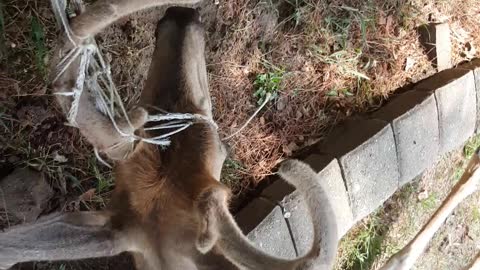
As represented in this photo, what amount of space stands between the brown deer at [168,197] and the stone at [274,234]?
0.83 metres

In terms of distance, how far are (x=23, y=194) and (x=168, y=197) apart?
0.81 metres

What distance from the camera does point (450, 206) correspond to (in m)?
3.54

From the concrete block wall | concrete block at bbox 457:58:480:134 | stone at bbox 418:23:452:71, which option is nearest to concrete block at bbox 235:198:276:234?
the concrete block wall

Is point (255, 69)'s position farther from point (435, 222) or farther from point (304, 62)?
point (435, 222)

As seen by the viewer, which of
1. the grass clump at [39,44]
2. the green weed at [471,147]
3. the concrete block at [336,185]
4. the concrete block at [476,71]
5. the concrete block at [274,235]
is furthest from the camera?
the green weed at [471,147]

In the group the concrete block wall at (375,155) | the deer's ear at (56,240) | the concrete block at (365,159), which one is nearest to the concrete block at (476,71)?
the concrete block wall at (375,155)

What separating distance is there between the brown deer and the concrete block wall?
0.92 m

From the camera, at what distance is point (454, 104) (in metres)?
3.72

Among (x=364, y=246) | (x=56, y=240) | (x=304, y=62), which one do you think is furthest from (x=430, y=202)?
(x=56, y=240)

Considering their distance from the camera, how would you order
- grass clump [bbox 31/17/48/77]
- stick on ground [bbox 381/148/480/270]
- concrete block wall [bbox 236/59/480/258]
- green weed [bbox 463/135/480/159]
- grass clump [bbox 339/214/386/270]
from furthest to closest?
1. green weed [bbox 463/135/480/159]
2. grass clump [bbox 339/214/386/270]
3. stick on ground [bbox 381/148/480/270]
4. concrete block wall [bbox 236/59/480/258]
5. grass clump [bbox 31/17/48/77]

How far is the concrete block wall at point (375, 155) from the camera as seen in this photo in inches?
116

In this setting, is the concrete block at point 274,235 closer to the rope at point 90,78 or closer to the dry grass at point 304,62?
the dry grass at point 304,62

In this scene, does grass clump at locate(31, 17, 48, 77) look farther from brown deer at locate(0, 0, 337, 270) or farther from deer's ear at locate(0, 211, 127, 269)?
deer's ear at locate(0, 211, 127, 269)

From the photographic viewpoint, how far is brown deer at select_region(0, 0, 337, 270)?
1.57 metres
